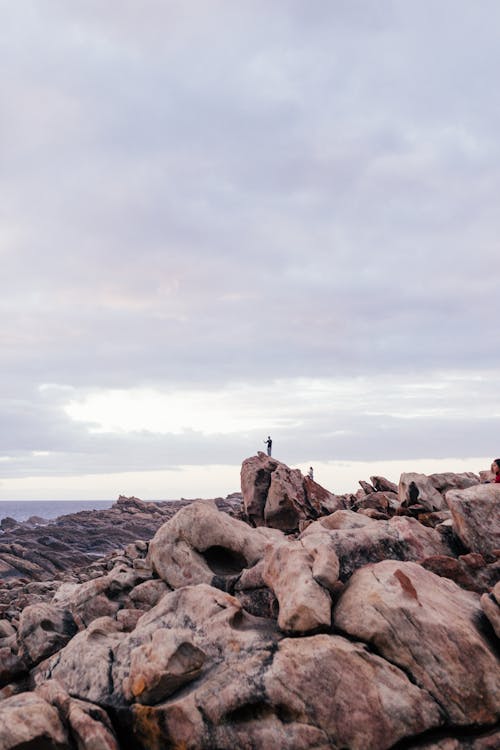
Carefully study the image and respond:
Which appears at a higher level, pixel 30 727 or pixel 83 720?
pixel 30 727

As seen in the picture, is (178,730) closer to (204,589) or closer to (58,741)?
(58,741)

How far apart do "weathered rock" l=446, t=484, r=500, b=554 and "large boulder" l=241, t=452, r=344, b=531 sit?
12.5 meters

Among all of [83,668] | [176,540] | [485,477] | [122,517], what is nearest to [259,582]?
[176,540]

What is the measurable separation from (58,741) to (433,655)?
7.38 m

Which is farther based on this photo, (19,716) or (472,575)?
(472,575)

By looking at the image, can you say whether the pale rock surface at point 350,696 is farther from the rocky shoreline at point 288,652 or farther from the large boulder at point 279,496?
the large boulder at point 279,496

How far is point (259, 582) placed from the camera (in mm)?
17141

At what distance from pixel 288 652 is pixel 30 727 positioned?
501 cm

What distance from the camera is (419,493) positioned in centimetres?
2558

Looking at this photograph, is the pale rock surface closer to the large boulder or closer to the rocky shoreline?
the rocky shoreline

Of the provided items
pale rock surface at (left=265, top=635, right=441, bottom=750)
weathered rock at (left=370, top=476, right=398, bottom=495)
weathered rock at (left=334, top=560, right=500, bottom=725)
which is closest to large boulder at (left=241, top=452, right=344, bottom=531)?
weathered rock at (left=370, top=476, right=398, bottom=495)

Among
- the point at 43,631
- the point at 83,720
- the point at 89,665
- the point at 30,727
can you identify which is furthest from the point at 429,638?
the point at 43,631

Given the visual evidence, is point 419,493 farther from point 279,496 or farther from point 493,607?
point 493,607

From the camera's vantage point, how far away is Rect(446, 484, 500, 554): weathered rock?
1884 centimetres
